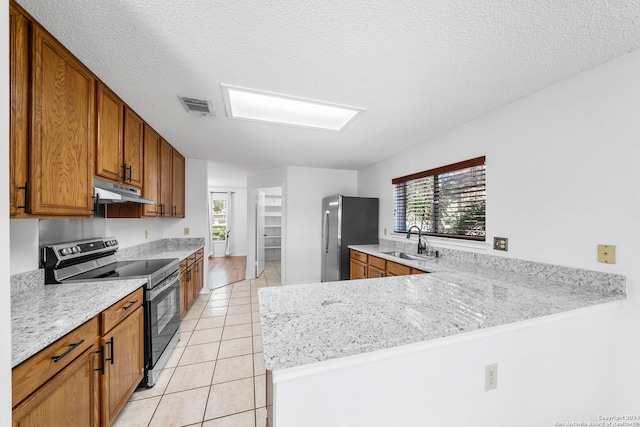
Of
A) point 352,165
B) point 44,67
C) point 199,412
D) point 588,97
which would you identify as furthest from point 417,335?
point 352,165

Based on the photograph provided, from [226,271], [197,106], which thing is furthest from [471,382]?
[226,271]

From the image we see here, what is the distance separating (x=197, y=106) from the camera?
202 centimetres

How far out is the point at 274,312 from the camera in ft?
3.38

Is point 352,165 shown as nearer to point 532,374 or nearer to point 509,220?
point 509,220

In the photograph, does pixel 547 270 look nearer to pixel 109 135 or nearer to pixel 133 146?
pixel 109 135

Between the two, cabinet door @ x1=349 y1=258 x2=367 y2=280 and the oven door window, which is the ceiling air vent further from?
cabinet door @ x1=349 y1=258 x2=367 y2=280

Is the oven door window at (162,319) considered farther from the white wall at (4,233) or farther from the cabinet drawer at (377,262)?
the cabinet drawer at (377,262)

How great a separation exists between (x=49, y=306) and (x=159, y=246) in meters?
2.47

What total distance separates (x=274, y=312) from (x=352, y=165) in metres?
3.56

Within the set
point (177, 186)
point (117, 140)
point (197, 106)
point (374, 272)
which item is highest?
point (197, 106)

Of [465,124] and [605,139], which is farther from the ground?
[465,124]

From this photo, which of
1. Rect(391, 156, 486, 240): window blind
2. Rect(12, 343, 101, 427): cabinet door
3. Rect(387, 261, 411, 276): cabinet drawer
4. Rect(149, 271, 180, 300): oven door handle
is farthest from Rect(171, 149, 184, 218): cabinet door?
Rect(391, 156, 486, 240): window blind

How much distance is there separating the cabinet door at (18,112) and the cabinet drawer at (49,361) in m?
0.62

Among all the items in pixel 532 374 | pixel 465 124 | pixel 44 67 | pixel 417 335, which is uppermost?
pixel 465 124
